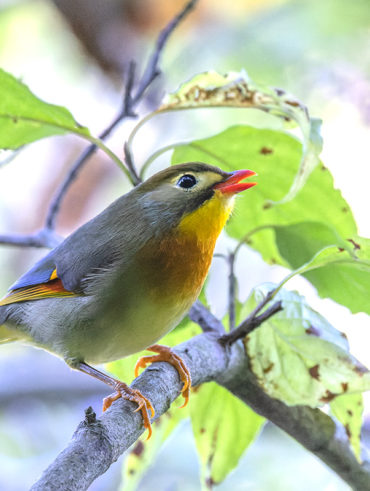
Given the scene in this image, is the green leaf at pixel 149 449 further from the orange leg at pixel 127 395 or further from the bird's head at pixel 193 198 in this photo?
the bird's head at pixel 193 198

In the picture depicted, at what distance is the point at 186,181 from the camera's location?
2189 millimetres

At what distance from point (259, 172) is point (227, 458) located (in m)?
0.94

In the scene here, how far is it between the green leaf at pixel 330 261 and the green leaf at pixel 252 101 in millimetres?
→ 146

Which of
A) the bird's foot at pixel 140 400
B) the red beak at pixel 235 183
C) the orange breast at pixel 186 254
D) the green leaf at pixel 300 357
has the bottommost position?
the green leaf at pixel 300 357

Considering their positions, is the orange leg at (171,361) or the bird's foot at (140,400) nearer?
the bird's foot at (140,400)

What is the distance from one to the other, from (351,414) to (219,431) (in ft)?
1.54

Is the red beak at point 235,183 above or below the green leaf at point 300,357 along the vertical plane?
above

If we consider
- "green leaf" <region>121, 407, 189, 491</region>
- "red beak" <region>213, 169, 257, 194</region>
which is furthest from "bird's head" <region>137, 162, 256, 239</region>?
"green leaf" <region>121, 407, 189, 491</region>

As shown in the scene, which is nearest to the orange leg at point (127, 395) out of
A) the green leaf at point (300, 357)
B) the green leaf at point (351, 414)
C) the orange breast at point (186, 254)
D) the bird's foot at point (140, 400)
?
the bird's foot at point (140, 400)

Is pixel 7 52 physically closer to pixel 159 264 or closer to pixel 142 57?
pixel 142 57

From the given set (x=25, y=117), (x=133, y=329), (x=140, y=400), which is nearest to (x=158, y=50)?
(x=25, y=117)

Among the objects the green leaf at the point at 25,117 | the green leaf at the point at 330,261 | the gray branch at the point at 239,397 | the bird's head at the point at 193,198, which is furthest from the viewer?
the bird's head at the point at 193,198

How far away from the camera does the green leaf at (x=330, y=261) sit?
1780mm

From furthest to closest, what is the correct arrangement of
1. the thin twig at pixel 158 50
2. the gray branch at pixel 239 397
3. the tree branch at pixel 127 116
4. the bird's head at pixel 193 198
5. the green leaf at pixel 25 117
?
the thin twig at pixel 158 50, the tree branch at pixel 127 116, the bird's head at pixel 193 198, the green leaf at pixel 25 117, the gray branch at pixel 239 397
